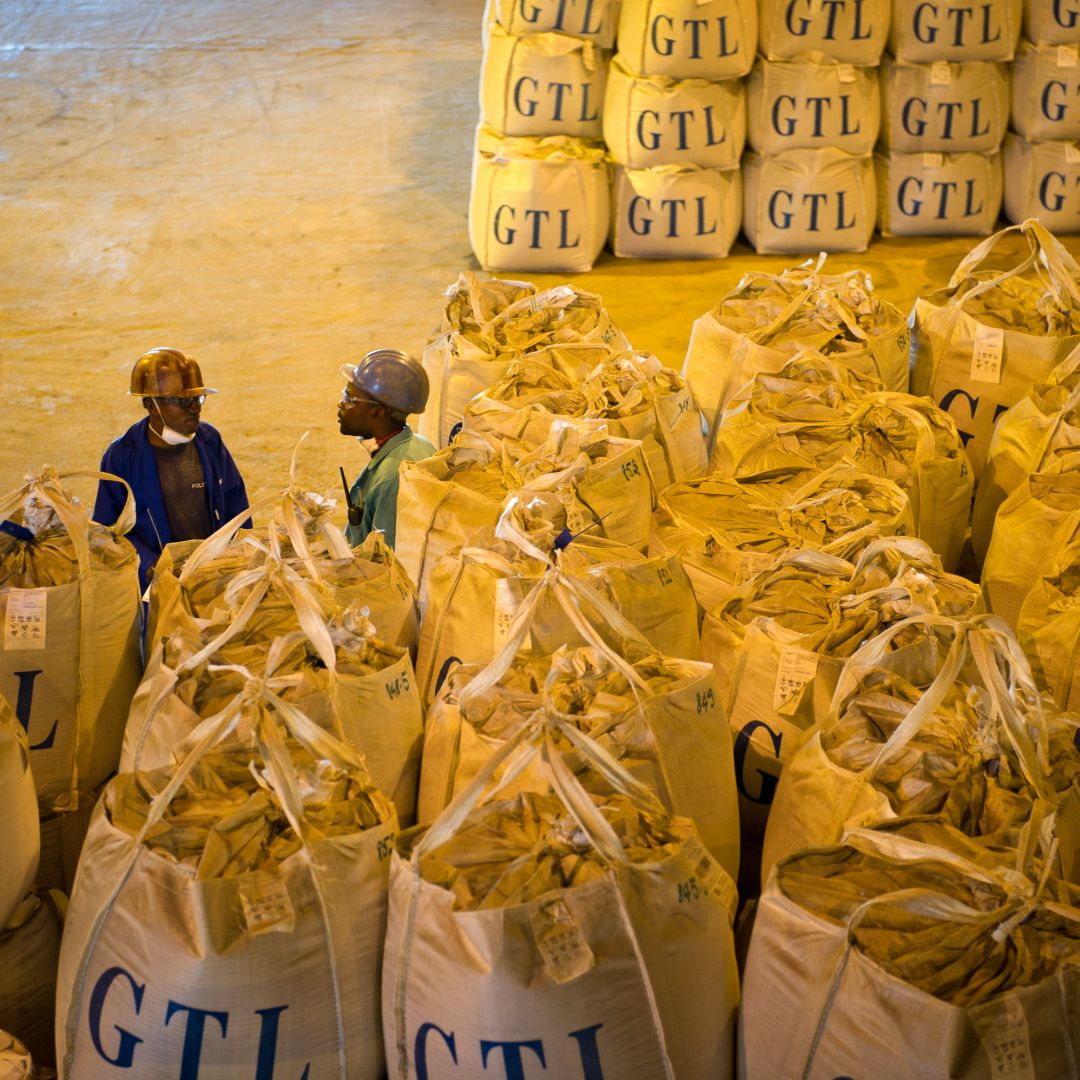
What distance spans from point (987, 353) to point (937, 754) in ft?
7.22

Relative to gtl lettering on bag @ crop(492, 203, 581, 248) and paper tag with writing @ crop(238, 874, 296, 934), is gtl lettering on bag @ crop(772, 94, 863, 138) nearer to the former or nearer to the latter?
gtl lettering on bag @ crop(492, 203, 581, 248)

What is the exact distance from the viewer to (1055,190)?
24.3ft

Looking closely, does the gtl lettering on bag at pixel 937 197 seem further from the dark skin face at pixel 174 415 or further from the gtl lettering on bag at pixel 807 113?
the dark skin face at pixel 174 415

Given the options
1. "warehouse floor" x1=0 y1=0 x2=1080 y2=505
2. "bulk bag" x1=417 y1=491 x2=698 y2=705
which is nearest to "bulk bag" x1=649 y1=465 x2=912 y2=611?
"bulk bag" x1=417 y1=491 x2=698 y2=705

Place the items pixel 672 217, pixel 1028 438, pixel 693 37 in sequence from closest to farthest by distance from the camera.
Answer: pixel 1028 438
pixel 693 37
pixel 672 217

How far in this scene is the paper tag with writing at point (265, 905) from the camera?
186 cm

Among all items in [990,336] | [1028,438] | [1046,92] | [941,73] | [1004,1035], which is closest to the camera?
[1004,1035]

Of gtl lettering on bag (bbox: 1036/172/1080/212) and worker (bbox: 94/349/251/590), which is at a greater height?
gtl lettering on bag (bbox: 1036/172/1080/212)

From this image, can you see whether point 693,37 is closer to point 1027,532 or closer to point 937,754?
point 1027,532

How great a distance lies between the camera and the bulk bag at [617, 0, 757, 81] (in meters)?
6.64

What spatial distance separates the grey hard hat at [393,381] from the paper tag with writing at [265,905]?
7.07 ft

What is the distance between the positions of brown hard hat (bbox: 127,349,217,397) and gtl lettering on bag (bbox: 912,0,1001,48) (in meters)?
4.68

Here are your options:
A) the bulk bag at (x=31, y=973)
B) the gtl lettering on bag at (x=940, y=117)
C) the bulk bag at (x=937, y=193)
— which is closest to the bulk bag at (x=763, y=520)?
the bulk bag at (x=31, y=973)

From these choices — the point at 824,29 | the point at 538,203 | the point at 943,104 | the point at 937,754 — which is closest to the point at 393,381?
the point at 937,754
